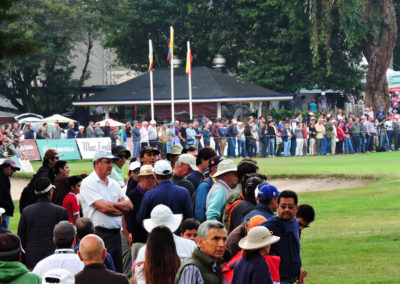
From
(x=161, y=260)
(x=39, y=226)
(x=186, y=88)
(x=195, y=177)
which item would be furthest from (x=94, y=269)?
(x=186, y=88)

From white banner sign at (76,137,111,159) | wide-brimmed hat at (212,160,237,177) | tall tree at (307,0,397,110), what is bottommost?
white banner sign at (76,137,111,159)

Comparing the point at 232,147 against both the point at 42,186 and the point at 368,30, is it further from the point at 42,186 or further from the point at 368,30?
the point at 42,186

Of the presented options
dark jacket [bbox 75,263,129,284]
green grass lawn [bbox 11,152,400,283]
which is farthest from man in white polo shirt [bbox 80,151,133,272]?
dark jacket [bbox 75,263,129,284]

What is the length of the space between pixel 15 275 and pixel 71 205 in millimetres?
5049

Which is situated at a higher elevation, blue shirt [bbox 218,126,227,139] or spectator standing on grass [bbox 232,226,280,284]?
spectator standing on grass [bbox 232,226,280,284]

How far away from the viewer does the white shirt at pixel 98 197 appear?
11609 mm

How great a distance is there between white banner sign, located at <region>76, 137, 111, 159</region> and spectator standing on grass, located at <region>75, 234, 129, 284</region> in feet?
113

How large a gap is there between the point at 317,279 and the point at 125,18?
5437 centimetres

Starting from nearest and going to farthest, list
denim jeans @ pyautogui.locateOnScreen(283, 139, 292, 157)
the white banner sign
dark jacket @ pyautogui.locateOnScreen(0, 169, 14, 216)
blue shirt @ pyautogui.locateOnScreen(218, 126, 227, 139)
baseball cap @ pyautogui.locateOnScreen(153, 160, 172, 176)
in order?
baseball cap @ pyautogui.locateOnScreen(153, 160, 172, 176)
dark jacket @ pyautogui.locateOnScreen(0, 169, 14, 216)
the white banner sign
blue shirt @ pyautogui.locateOnScreen(218, 126, 227, 139)
denim jeans @ pyautogui.locateOnScreen(283, 139, 292, 157)

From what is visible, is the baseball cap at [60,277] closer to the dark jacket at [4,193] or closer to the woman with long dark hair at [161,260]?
the woman with long dark hair at [161,260]

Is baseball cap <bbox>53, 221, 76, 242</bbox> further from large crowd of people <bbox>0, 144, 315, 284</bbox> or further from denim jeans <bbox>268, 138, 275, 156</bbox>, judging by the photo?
denim jeans <bbox>268, 138, 275, 156</bbox>

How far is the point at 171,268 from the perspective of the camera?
8.20 meters

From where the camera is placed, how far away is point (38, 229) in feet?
37.3

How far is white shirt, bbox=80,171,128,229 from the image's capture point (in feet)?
38.1
